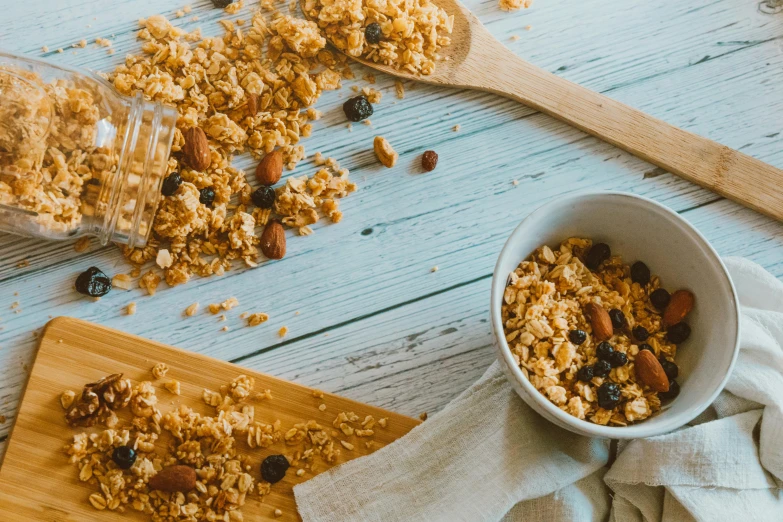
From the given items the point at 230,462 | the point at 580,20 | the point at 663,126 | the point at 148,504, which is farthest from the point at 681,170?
the point at 148,504

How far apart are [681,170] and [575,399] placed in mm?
390

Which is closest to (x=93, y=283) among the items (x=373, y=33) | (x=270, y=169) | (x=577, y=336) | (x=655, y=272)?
(x=270, y=169)

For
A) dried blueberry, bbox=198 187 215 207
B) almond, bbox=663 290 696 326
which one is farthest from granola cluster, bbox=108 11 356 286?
almond, bbox=663 290 696 326

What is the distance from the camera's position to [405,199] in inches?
39.2

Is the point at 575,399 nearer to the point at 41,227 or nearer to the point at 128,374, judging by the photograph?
the point at 128,374

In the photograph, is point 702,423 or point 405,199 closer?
point 702,423

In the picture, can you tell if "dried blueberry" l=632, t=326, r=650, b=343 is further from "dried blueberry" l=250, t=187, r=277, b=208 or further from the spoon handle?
"dried blueberry" l=250, t=187, r=277, b=208

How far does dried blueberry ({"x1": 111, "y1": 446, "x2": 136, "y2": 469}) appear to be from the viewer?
2.88ft

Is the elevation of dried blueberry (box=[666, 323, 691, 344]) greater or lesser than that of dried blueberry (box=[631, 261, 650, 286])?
lesser

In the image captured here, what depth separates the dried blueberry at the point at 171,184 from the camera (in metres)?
0.94

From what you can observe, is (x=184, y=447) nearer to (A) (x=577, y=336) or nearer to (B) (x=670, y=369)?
(A) (x=577, y=336)

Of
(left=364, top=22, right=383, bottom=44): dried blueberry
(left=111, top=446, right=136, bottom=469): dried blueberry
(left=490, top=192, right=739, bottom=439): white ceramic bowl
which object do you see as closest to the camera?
(left=490, top=192, right=739, bottom=439): white ceramic bowl

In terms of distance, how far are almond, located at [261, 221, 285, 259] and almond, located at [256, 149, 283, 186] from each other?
0.06 metres

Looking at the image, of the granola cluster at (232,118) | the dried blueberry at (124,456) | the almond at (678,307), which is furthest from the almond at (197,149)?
the almond at (678,307)
